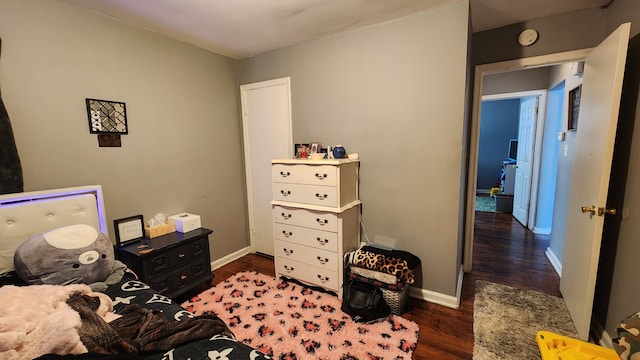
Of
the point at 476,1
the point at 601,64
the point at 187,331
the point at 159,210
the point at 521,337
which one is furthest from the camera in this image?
the point at 159,210

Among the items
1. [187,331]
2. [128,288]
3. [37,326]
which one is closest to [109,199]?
[128,288]

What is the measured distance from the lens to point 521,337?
6.35 feet

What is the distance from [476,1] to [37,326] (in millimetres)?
3114

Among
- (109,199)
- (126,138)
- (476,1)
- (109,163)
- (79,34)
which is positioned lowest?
(109,199)

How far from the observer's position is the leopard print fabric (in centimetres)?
212

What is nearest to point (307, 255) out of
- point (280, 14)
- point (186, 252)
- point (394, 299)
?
point (394, 299)

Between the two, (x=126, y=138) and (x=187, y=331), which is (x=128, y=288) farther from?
(x=126, y=138)

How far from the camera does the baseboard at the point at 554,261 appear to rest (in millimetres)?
2844

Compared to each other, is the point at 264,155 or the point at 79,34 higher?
the point at 79,34

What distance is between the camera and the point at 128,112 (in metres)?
2.31

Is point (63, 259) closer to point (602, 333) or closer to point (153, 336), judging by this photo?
point (153, 336)

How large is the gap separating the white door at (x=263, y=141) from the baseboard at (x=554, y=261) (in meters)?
3.06

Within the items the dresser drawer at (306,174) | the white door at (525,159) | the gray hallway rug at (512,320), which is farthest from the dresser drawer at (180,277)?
the white door at (525,159)

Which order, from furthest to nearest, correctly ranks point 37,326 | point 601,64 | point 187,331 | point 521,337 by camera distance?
point 521,337 → point 601,64 → point 187,331 → point 37,326
